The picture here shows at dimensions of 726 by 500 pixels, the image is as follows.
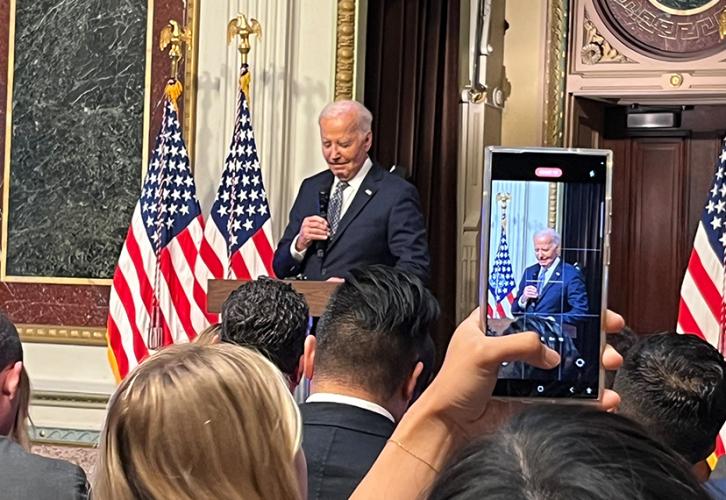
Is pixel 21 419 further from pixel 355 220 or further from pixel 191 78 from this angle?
pixel 191 78

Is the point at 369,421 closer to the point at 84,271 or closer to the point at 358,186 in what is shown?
the point at 358,186

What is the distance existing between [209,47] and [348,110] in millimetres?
1712

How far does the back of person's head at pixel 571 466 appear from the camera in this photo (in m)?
0.64

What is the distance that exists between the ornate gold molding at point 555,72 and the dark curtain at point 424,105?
0.72 m

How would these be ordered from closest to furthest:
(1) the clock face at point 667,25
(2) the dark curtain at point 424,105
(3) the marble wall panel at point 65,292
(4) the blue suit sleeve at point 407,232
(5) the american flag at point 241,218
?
(4) the blue suit sleeve at point 407,232 < (5) the american flag at point 241,218 < (3) the marble wall panel at point 65,292 < (2) the dark curtain at point 424,105 < (1) the clock face at point 667,25

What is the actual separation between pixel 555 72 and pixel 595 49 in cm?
26

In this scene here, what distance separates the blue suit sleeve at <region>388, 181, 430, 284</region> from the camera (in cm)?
452

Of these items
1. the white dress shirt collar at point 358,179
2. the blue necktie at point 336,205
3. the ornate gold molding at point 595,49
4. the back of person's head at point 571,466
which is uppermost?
the ornate gold molding at point 595,49

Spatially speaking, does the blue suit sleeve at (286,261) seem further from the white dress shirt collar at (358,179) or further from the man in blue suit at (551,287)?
the man in blue suit at (551,287)

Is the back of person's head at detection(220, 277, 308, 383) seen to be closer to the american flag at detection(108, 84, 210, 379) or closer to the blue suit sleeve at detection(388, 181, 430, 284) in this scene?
the blue suit sleeve at detection(388, 181, 430, 284)

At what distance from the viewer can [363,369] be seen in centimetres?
215

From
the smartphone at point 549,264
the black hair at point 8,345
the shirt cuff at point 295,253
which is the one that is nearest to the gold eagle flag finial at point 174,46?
the shirt cuff at point 295,253

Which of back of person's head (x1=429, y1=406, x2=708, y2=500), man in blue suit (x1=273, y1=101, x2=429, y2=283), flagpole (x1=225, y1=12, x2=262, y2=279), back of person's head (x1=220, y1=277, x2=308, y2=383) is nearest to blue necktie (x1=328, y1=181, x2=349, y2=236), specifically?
man in blue suit (x1=273, y1=101, x2=429, y2=283)

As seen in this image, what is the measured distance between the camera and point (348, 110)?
4648mm
